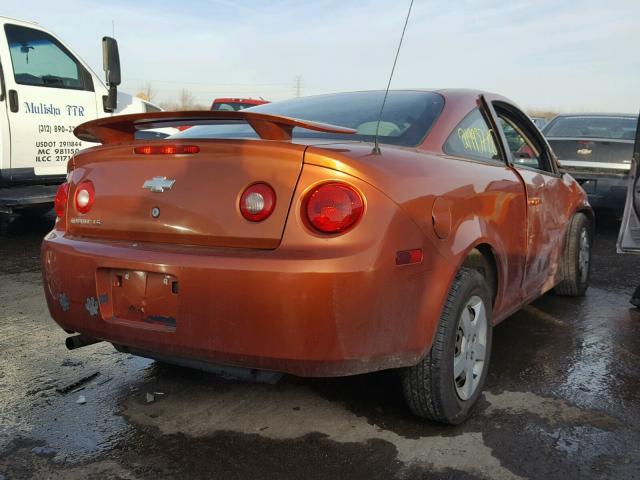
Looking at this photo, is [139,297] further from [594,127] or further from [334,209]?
[594,127]

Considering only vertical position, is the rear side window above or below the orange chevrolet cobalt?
above

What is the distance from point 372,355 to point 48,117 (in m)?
5.54

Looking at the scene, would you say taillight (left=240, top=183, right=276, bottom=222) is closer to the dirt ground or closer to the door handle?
the dirt ground

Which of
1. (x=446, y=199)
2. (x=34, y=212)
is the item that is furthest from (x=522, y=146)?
(x=34, y=212)

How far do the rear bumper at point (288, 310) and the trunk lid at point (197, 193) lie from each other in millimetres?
72

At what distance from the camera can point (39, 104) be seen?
644 centimetres

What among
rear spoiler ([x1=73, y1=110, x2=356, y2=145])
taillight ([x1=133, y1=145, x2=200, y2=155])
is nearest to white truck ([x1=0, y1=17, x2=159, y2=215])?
rear spoiler ([x1=73, y1=110, x2=356, y2=145])

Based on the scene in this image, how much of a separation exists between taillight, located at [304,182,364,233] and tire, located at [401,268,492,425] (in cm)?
64

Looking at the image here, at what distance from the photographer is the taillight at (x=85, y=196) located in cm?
267

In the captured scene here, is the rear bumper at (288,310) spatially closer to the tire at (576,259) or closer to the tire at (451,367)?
the tire at (451,367)

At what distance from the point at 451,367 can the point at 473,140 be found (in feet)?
4.13

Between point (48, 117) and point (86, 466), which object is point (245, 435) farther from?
point (48, 117)

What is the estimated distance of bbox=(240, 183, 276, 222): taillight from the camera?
225 cm

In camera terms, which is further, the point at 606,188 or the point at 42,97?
the point at 606,188
